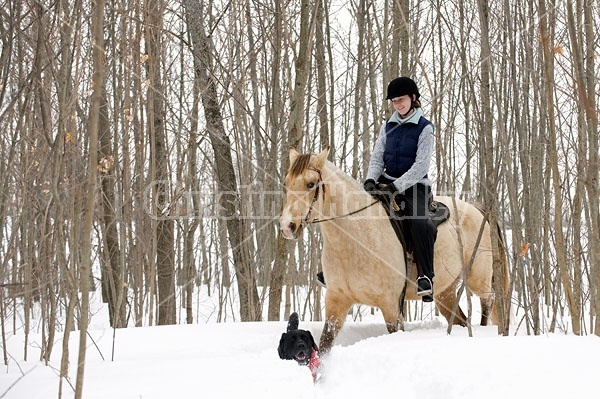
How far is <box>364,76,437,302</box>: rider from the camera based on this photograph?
4695mm

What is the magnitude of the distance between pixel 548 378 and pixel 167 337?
Answer: 342 cm

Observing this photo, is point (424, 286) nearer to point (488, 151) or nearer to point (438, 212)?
point (438, 212)

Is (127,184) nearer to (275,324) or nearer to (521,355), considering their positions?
(275,324)

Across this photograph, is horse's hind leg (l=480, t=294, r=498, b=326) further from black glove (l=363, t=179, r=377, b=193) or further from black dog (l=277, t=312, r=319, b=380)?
black dog (l=277, t=312, r=319, b=380)

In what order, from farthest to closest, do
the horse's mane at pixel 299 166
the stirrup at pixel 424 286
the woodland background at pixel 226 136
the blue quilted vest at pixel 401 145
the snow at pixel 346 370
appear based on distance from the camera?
the blue quilted vest at pixel 401 145 → the stirrup at pixel 424 286 → the horse's mane at pixel 299 166 → the woodland background at pixel 226 136 → the snow at pixel 346 370

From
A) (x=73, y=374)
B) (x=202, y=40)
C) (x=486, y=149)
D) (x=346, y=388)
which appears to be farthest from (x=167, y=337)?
(x=202, y=40)

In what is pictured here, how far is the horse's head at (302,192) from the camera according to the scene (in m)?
4.16

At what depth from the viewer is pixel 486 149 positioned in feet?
12.6

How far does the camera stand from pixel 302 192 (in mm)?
4352

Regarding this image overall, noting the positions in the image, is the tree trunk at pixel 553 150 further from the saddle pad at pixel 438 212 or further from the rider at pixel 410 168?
the saddle pad at pixel 438 212

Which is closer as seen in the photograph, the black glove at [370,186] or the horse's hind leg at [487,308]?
the black glove at [370,186]

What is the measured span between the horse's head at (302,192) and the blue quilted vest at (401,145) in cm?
91

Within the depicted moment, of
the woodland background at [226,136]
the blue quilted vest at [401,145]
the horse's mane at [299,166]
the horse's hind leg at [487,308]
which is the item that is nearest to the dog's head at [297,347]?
the horse's mane at [299,166]

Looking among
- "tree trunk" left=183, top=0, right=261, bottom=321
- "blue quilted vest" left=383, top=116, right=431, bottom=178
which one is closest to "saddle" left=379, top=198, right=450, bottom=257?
"blue quilted vest" left=383, top=116, right=431, bottom=178
